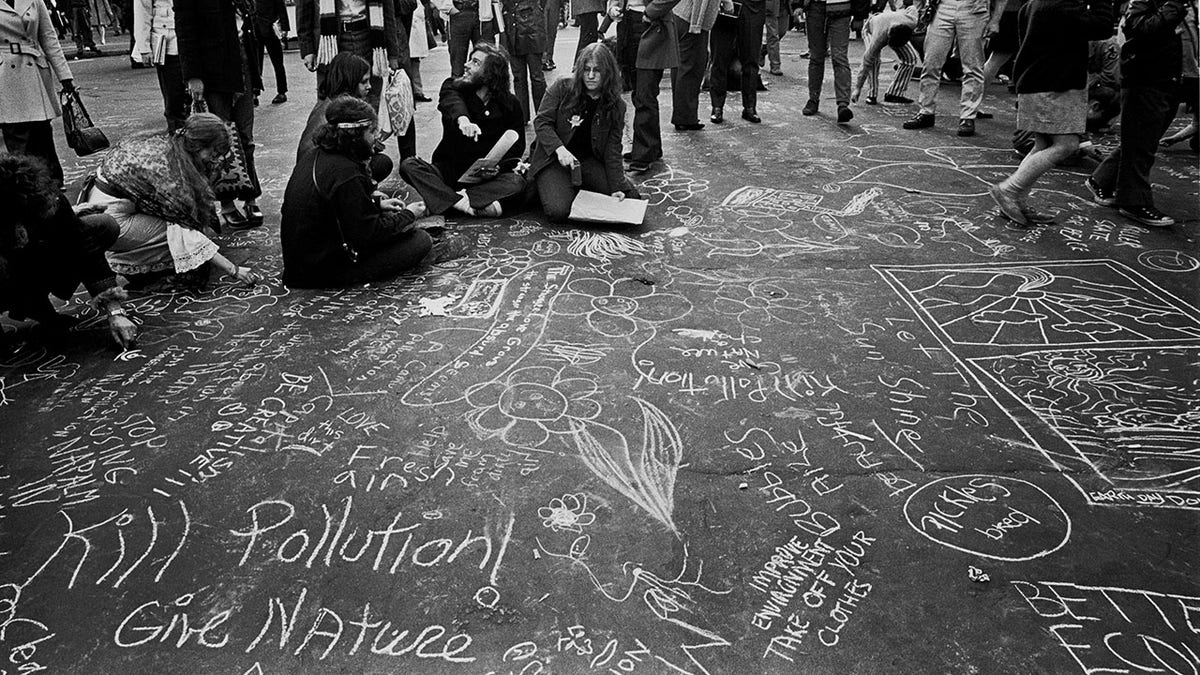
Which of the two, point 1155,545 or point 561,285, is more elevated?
point 561,285

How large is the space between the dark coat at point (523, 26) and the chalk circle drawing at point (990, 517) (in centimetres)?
627

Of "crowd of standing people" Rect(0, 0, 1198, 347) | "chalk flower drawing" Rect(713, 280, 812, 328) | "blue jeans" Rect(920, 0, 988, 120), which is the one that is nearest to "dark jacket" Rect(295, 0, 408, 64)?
"crowd of standing people" Rect(0, 0, 1198, 347)

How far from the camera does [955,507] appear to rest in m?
2.76

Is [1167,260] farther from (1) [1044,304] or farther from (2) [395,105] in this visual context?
(2) [395,105]

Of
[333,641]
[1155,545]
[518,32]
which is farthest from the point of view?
[518,32]

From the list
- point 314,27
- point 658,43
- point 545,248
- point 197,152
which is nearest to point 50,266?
point 197,152

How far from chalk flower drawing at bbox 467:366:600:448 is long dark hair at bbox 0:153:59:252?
2.08 meters

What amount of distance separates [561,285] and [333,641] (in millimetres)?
2687

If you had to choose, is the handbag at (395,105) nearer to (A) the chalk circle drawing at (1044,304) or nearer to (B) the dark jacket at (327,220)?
(B) the dark jacket at (327,220)

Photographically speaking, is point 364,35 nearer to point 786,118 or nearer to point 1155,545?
point 786,118

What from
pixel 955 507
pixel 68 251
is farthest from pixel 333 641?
pixel 68 251

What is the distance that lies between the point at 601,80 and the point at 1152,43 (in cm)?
341

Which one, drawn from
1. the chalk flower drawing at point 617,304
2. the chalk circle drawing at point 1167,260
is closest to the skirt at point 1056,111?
the chalk circle drawing at point 1167,260

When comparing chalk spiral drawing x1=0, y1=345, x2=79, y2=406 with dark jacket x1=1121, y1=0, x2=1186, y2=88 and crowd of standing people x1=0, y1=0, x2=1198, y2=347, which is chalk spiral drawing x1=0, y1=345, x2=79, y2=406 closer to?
crowd of standing people x1=0, y1=0, x2=1198, y2=347
